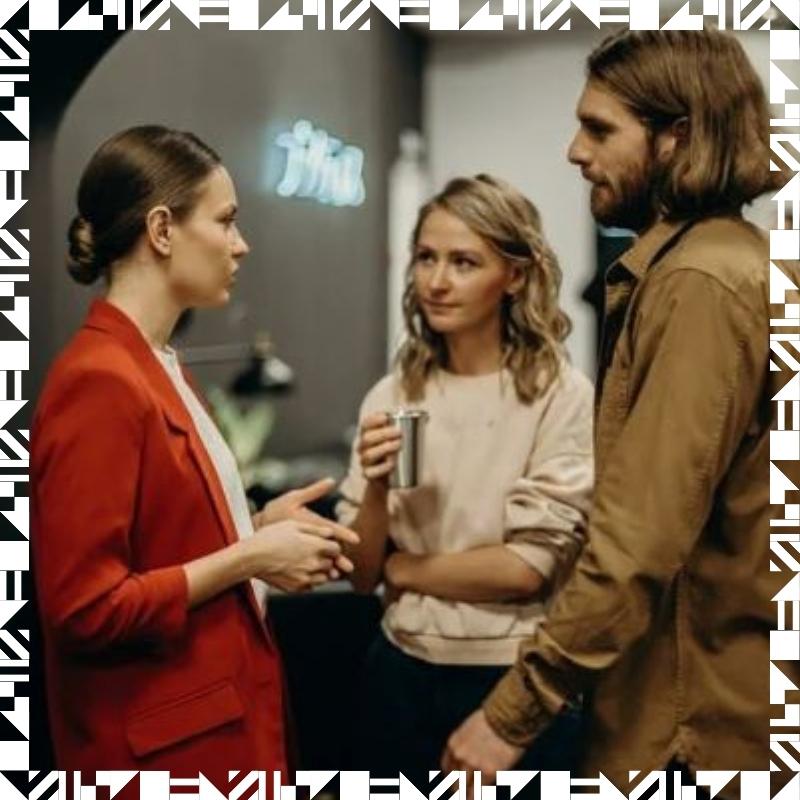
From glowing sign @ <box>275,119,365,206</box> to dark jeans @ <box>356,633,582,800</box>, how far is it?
8.16 ft

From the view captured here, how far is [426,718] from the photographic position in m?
1.64

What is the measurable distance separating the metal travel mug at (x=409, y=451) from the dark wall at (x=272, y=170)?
0.73 m

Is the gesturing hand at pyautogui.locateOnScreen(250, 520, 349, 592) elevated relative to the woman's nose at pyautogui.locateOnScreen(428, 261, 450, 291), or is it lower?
lower

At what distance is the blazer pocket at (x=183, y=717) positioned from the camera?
1307 millimetres

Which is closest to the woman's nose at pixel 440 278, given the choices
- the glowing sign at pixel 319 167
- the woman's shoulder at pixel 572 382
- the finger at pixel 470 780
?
the woman's shoulder at pixel 572 382

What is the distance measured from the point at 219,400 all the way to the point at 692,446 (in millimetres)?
2378

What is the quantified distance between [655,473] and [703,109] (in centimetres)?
43

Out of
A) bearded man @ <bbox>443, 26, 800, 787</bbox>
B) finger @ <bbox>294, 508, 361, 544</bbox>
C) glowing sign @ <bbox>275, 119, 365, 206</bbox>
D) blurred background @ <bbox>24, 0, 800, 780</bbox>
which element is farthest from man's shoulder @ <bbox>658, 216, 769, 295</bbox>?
glowing sign @ <bbox>275, 119, 365, 206</bbox>

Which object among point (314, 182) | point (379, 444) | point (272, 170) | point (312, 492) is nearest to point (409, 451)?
point (379, 444)

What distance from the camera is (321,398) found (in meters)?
4.58

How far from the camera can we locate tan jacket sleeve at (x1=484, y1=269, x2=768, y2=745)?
1162mm

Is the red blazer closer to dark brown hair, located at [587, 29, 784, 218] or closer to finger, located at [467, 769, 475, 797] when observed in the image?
finger, located at [467, 769, 475, 797]

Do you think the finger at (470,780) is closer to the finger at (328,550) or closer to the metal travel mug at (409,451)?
the finger at (328,550)

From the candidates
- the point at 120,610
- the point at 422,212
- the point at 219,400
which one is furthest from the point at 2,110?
the point at 219,400
